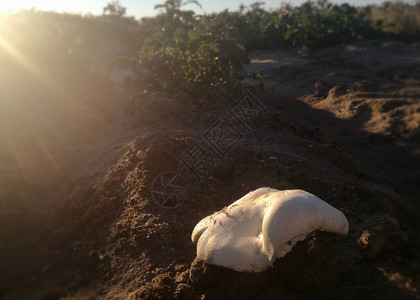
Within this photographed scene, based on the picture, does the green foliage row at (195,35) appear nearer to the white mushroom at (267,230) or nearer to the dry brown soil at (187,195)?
the dry brown soil at (187,195)

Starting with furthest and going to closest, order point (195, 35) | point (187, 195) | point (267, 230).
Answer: point (195, 35), point (187, 195), point (267, 230)

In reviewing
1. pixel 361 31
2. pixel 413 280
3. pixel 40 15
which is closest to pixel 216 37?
pixel 413 280

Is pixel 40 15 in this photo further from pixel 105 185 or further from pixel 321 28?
pixel 105 185

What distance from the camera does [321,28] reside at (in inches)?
537

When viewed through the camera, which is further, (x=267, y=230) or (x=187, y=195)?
(x=187, y=195)

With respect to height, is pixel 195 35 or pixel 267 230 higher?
pixel 195 35

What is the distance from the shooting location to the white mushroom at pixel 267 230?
2.32 metres

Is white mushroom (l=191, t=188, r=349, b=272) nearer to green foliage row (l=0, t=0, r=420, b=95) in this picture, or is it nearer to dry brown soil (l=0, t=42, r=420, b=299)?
dry brown soil (l=0, t=42, r=420, b=299)

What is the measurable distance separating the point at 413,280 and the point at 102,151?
4397mm

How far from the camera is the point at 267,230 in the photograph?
2.35 m

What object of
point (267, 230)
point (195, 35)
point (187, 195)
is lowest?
point (187, 195)

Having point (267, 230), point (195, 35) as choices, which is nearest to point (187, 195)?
point (267, 230)

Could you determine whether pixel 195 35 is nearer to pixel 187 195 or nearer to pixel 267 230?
pixel 187 195

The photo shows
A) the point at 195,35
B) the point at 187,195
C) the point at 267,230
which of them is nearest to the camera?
the point at 267,230
